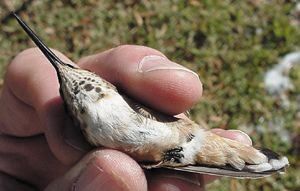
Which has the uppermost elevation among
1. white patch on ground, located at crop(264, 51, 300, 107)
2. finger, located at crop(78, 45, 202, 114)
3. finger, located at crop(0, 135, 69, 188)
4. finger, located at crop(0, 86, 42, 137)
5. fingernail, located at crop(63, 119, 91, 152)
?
finger, located at crop(78, 45, 202, 114)

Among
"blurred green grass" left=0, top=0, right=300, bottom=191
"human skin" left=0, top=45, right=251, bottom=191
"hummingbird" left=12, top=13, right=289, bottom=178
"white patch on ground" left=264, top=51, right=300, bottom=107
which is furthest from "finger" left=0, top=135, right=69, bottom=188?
"white patch on ground" left=264, top=51, right=300, bottom=107

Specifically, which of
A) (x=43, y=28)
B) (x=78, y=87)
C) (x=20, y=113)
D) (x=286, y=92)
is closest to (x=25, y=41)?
(x=43, y=28)

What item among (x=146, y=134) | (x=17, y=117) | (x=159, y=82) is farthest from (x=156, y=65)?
(x=17, y=117)

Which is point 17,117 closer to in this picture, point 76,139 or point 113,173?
point 76,139

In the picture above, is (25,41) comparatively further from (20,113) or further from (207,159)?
(207,159)

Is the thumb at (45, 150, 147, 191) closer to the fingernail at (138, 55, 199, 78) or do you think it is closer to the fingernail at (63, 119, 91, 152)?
the fingernail at (63, 119, 91, 152)

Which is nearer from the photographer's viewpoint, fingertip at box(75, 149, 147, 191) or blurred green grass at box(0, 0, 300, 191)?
fingertip at box(75, 149, 147, 191)

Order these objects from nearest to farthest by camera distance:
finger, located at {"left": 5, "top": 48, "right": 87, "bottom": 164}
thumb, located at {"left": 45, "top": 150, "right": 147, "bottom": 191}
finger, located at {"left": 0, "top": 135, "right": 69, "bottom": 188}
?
1. thumb, located at {"left": 45, "top": 150, "right": 147, "bottom": 191}
2. finger, located at {"left": 5, "top": 48, "right": 87, "bottom": 164}
3. finger, located at {"left": 0, "top": 135, "right": 69, "bottom": 188}
